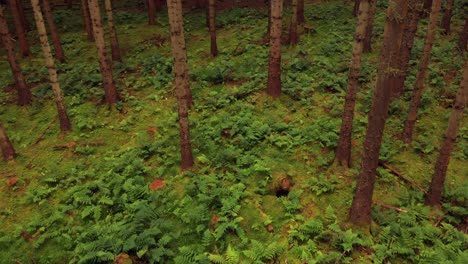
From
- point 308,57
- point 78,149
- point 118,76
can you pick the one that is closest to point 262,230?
point 78,149

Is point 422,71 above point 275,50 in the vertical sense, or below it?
below

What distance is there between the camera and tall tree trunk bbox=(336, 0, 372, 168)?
9.28m

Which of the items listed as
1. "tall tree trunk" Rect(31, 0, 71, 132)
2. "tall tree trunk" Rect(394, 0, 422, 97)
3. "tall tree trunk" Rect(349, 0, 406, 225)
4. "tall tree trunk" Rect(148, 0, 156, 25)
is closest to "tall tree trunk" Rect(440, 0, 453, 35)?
"tall tree trunk" Rect(394, 0, 422, 97)

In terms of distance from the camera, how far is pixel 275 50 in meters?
13.2

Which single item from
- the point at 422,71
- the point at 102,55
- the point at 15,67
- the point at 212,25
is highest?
the point at 212,25

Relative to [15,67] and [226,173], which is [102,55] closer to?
[15,67]

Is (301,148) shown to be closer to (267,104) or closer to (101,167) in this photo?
(267,104)

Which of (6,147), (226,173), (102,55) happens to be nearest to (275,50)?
(226,173)

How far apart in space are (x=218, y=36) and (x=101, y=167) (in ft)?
43.0

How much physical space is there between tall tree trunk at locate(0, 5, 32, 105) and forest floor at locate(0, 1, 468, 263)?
22.2 inches

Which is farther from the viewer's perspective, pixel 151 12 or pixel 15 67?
pixel 151 12

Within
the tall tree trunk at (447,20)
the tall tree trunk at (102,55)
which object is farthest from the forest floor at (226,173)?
the tall tree trunk at (447,20)

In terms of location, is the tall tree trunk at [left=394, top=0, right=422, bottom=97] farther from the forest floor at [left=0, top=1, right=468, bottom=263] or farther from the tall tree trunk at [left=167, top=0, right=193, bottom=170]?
the tall tree trunk at [left=167, top=0, right=193, bottom=170]

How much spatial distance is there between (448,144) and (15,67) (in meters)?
16.8
